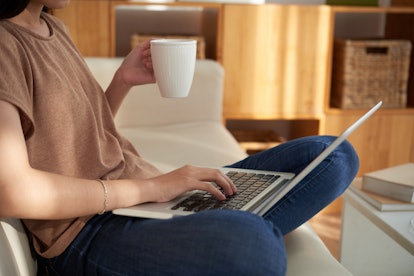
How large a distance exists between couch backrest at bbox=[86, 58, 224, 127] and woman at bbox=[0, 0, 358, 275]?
99 centimetres

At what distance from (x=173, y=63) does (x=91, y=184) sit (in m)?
0.30

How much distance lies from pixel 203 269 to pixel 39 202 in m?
0.27

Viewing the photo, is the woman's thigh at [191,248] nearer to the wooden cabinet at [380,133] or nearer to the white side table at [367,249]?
the white side table at [367,249]

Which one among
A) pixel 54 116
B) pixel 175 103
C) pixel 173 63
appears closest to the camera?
pixel 54 116

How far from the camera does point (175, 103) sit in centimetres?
235

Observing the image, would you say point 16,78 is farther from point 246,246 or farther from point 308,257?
point 308,257

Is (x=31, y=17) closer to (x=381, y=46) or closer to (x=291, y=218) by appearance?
(x=291, y=218)

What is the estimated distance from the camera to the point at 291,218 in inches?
49.2

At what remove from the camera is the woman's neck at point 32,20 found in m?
1.13

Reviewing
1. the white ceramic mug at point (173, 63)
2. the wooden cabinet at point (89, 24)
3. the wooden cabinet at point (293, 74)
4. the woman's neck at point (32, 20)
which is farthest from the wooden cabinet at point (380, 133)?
the woman's neck at point (32, 20)

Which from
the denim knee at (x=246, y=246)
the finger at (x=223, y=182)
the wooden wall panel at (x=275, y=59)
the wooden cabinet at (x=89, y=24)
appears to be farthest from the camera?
the wooden wall panel at (x=275, y=59)

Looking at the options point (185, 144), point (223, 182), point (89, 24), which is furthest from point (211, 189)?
point (89, 24)

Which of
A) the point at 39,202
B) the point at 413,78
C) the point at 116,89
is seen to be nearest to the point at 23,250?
the point at 39,202

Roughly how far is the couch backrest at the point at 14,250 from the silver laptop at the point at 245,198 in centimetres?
19
